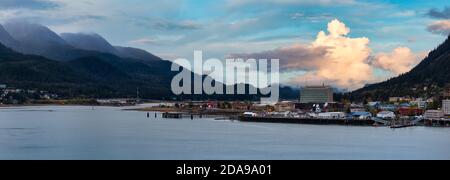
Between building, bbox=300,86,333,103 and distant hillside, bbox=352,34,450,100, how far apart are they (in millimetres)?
2970

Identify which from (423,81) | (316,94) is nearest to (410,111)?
(423,81)

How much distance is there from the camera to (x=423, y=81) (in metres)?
76.6

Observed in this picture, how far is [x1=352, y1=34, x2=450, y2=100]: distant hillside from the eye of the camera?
7175 cm

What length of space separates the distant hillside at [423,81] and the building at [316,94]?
2.97 meters

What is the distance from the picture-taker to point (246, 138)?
28.3 meters

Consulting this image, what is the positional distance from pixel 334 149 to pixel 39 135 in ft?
41.3

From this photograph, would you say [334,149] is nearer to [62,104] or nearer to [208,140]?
[208,140]

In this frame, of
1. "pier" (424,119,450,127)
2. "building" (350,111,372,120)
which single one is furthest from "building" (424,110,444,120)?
"building" (350,111,372,120)

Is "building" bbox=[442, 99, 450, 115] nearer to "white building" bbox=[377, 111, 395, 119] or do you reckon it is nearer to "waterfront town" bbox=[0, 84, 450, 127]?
"waterfront town" bbox=[0, 84, 450, 127]

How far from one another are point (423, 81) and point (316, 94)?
12227 millimetres

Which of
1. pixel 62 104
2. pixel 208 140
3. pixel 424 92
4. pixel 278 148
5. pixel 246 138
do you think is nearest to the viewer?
pixel 278 148

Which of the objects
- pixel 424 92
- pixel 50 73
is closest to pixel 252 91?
pixel 50 73

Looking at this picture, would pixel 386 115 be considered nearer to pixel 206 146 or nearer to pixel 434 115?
pixel 434 115

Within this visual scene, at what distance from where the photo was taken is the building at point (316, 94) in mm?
79562
